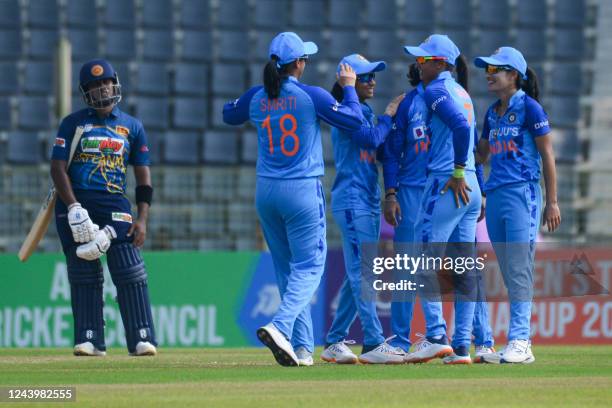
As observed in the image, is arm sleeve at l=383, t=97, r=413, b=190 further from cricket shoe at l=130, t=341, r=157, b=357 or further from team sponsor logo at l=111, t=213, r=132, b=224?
cricket shoe at l=130, t=341, r=157, b=357

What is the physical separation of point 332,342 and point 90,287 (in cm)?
172

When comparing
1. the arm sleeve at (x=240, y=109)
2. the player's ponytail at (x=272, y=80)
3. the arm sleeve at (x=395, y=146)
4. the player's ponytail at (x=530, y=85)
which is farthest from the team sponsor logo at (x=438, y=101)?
the arm sleeve at (x=240, y=109)

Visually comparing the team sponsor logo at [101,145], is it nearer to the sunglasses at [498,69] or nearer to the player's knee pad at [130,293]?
the player's knee pad at [130,293]

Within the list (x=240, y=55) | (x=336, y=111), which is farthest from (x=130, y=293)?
(x=240, y=55)

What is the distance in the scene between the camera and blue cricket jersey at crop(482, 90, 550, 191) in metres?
8.49

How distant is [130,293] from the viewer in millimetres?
9289

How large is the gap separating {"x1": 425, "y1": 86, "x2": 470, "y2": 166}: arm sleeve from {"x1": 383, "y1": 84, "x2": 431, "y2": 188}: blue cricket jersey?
0.53 ft

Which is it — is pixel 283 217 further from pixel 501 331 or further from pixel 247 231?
pixel 247 231

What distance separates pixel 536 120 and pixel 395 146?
91 centimetres

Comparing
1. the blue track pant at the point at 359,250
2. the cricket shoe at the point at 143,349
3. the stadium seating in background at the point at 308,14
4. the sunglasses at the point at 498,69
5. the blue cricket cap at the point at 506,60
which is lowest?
the cricket shoe at the point at 143,349

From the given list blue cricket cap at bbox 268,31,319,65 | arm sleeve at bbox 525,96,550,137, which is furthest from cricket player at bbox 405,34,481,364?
blue cricket cap at bbox 268,31,319,65

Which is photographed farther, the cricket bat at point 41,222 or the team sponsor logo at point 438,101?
the cricket bat at point 41,222

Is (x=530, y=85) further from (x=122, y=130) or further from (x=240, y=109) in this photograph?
(x=122, y=130)

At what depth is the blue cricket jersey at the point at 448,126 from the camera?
317 inches
